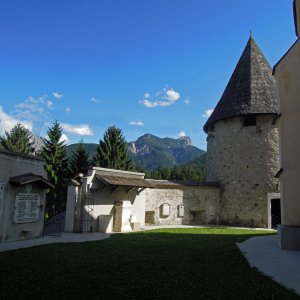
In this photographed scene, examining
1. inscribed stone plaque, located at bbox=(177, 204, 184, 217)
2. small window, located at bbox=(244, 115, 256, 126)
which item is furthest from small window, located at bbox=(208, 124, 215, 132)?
inscribed stone plaque, located at bbox=(177, 204, 184, 217)

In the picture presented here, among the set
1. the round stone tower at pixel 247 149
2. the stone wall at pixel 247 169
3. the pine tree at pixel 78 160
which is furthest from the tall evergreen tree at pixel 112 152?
the stone wall at pixel 247 169

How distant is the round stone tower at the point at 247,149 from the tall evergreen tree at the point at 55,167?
13.7 m

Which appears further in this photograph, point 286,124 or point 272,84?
point 272,84

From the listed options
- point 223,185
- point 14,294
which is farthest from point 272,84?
point 14,294

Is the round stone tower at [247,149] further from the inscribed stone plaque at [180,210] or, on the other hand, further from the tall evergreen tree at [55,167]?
the tall evergreen tree at [55,167]

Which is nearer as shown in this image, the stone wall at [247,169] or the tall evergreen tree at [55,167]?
the stone wall at [247,169]

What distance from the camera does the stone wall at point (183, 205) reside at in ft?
66.9

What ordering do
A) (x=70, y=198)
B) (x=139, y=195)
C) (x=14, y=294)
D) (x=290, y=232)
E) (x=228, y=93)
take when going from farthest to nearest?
(x=228, y=93)
(x=139, y=195)
(x=70, y=198)
(x=290, y=232)
(x=14, y=294)

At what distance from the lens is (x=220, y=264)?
704cm

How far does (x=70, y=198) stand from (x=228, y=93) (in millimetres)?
14042

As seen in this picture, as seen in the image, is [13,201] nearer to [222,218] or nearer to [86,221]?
[86,221]

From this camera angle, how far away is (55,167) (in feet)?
95.6

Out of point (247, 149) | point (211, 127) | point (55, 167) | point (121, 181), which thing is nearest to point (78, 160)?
point (55, 167)

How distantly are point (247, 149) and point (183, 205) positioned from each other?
559 cm
